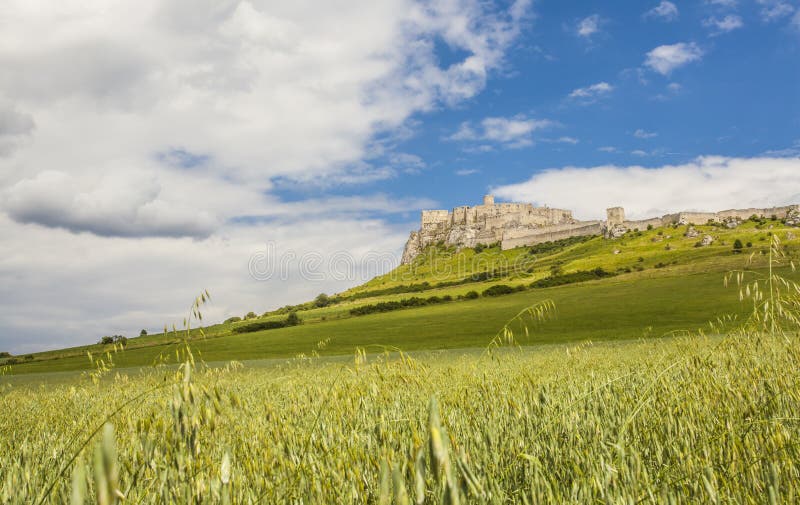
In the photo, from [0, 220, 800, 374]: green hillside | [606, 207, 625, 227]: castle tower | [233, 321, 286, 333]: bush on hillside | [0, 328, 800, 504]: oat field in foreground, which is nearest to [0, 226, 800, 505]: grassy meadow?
[0, 328, 800, 504]: oat field in foreground

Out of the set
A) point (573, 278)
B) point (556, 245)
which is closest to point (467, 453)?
point (573, 278)

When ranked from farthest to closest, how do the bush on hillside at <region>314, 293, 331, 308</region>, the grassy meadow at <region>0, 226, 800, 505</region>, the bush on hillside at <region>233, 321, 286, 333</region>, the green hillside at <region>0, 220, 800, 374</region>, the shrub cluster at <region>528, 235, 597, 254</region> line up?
1. the shrub cluster at <region>528, 235, 597, 254</region>
2. the bush on hillside at <region>314, 293, 331, 308</region>
3. the bush on hillside at <region>233, 321, 286, 333</region>
4. the green hillside at <region>0, 220, 800, 374</region>
5. the grassy meadow at <region>0, 226, 800, 505</region>

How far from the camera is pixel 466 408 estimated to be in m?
5.49

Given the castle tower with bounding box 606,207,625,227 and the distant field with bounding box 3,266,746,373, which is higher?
the castle tower with bounding box 606,207,625,227

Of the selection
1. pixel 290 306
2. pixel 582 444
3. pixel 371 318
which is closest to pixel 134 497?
pixel 582 444

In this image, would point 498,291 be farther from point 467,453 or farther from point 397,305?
point 467,453

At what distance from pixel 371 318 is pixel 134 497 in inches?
3085

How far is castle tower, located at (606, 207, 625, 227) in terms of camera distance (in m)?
183

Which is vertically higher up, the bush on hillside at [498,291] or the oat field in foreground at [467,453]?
the oat field in foreground at [467,453]

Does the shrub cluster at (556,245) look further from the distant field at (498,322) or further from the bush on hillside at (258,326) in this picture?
Answer: the bush on hillside at (258,326)

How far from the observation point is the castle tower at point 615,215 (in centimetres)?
18290

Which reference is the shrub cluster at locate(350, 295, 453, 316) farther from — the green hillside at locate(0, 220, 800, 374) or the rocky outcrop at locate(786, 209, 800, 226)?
the rocky outcrop at locate(786, 209, 800, 226)

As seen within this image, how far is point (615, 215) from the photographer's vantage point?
186 metres

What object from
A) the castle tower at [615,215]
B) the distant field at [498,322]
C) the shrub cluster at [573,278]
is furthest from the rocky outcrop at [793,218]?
the distant field at [498,322]
